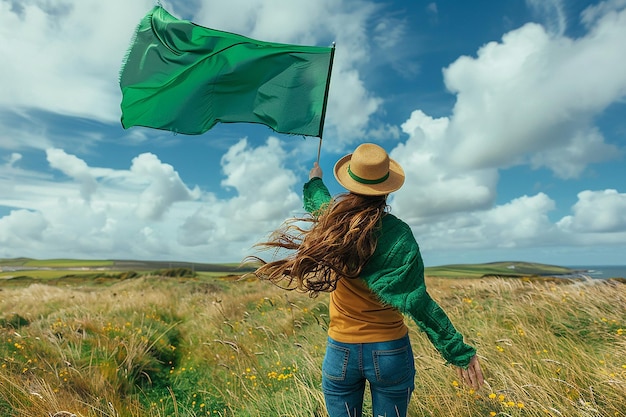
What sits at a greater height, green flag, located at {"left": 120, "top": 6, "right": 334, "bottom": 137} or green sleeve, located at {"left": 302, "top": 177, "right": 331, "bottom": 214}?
green flag, located at {"left": 120, "top": 6, "right": 334, "bottom": 137}

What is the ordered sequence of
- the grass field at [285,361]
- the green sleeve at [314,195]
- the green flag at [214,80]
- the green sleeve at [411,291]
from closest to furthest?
the green sleeve at [411,291] < the green sleeve at [314,195] < the grass field at [285,361] < the green flag at [214,80]

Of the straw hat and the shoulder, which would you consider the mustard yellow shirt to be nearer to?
the shoulder

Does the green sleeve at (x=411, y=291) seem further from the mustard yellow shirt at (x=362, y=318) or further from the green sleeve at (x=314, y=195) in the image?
the green sleeve at (x=314, y=195)

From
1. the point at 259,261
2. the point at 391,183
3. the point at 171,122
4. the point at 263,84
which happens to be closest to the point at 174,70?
the point at 171,122

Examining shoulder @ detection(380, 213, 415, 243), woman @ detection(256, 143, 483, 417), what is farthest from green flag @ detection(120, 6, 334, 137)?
shoulder @ detection(380, 213, 415, 243)

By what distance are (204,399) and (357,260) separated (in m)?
4.59

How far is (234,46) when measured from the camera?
247 inches

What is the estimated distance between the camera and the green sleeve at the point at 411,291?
2824 millimetres

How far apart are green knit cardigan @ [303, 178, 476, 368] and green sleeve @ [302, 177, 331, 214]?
90cm

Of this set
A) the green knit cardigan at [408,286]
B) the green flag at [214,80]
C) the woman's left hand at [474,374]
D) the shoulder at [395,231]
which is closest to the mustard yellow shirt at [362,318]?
the green knit cardigan at [408,286]

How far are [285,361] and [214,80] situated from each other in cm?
422

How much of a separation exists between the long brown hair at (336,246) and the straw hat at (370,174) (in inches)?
3.1

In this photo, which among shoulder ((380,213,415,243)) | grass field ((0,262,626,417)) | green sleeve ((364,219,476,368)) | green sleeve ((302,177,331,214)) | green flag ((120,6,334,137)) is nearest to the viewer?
green sleeve ((364,219,476,368))

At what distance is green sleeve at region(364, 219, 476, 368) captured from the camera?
2.82 meters
